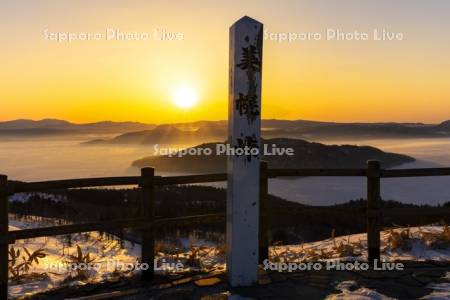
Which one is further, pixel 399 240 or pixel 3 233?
pixel 399 240

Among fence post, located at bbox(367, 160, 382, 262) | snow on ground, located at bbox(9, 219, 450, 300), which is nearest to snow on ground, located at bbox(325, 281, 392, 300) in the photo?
snow on ground, located at bbox(9, 219, 450, 300)

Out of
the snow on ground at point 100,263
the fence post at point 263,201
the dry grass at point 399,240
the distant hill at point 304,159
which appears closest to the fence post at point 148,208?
the snow on ground at point 100,263

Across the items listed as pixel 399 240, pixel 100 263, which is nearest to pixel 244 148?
pixel 100 263

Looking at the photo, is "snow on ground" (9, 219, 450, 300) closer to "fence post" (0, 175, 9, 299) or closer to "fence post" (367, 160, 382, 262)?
"fence post" (367, 160, 382, 262)

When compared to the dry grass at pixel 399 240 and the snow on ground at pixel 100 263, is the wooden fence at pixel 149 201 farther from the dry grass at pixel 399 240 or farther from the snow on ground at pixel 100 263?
the dry grass at pixel 399 240

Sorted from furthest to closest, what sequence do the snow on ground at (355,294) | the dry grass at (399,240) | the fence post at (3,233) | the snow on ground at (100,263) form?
the dry grass at (399,240)
the snow on ground at (100,263)
the fence post at (3,233)
the snow on ground at (355,294)

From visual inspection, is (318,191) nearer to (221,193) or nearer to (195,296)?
(221,193)

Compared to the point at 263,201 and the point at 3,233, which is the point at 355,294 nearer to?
the point at 263,201
